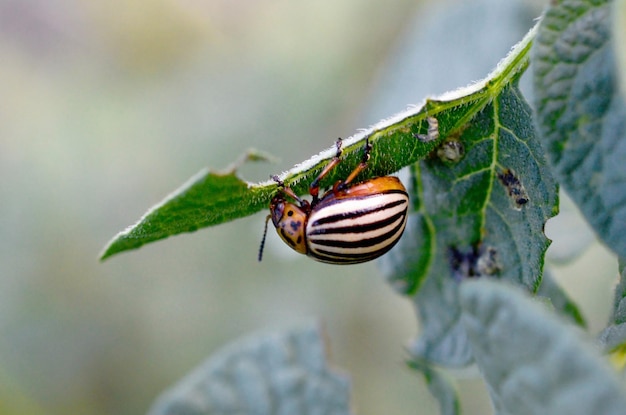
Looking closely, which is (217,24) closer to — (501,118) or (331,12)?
(331,12)

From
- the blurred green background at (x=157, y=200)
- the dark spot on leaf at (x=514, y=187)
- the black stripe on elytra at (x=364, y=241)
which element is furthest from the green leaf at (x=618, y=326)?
the blurred green background at (x=157, y=200)

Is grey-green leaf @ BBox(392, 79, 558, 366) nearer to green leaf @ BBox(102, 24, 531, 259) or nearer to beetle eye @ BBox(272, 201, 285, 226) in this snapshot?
green leaf @ BBox(102, 24, 531, 259)

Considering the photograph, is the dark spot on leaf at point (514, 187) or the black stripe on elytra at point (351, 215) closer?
→ the dark spot on leaf at point (514, 187)

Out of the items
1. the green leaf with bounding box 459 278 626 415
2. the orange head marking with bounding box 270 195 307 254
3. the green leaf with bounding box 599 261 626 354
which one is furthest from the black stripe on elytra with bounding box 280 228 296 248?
the green leaf with bounding box 459 278 626 415

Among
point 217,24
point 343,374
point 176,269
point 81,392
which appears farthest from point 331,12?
point 343,374

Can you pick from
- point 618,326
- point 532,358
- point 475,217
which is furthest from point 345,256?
point 532,358

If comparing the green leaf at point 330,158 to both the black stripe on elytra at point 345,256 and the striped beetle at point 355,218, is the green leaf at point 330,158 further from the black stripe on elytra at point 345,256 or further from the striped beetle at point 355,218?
the black stripe on elytra at point 345,256
